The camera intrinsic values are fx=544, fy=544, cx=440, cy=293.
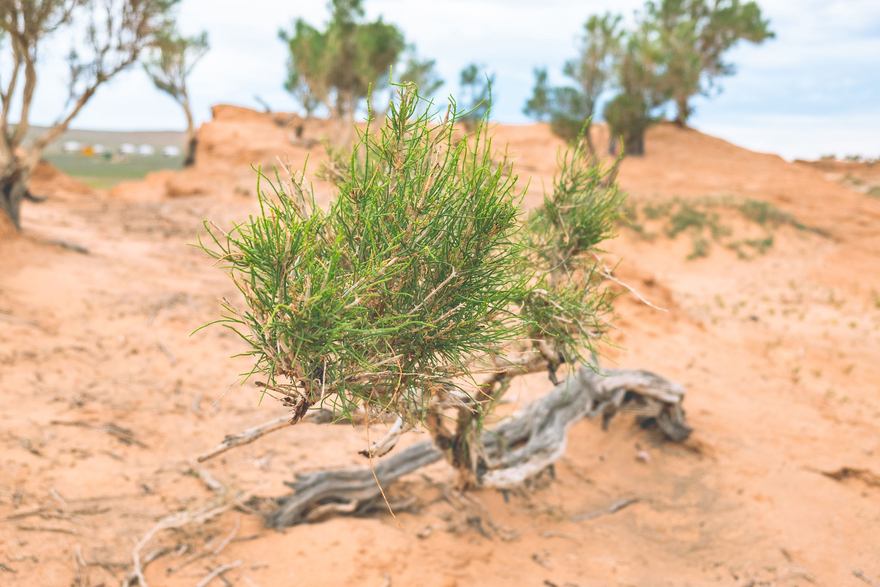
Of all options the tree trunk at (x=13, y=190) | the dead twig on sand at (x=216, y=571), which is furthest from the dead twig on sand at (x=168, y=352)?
the tree trunk at (x=13, y=190)

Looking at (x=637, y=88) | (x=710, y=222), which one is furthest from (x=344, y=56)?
(x=710, y=222)

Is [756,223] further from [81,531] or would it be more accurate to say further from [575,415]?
[81,531]

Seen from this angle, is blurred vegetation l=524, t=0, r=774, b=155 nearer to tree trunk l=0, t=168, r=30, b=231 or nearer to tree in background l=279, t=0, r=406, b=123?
tree in background l=279, t=0, r=406, b=123

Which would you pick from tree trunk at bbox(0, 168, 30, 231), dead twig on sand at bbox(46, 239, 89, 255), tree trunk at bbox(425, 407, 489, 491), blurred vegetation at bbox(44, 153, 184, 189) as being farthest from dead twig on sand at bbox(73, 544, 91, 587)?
blurred vegetation at bbox(44, 153, 184, 189)

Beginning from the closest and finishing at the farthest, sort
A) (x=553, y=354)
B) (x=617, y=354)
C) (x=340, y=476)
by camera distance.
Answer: (x=553, y=354) < (x=340, y=476) < (x=617, y=354)

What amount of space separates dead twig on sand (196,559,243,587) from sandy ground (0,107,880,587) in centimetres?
4

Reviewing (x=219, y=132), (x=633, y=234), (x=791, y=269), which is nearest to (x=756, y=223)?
(x=791, y=269)

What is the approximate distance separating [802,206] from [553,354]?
23475 mm

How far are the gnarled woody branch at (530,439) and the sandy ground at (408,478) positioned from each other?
0.23m

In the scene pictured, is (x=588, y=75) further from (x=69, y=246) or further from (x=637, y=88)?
(x=69, y=246)

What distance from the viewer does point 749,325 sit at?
11.1 metres

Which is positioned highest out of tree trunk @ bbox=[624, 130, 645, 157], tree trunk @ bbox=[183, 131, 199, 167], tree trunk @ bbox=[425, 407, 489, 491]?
tree trunk @ bbox=[624, 130, 645, 157]

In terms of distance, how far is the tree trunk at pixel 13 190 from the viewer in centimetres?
1073

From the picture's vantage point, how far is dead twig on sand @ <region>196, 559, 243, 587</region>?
3648mm
